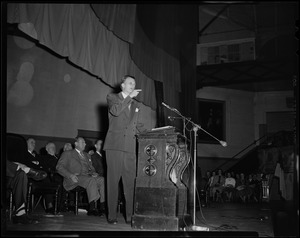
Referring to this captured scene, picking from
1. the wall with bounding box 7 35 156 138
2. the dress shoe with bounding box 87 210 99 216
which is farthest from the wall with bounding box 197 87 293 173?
the dress shoe with bounding box 87 210 99 216

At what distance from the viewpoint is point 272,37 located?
14445mm

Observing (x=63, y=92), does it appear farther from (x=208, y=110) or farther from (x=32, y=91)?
(x=208, y=110)

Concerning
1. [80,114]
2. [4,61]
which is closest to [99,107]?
[80,114]

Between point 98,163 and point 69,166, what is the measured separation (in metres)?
1.16

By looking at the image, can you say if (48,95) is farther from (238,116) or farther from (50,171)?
(238,116)

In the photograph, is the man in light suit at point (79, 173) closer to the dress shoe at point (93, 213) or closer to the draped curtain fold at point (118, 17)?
the dress shoe at point (93, 213)

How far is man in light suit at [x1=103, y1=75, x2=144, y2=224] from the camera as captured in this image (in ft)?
13.4

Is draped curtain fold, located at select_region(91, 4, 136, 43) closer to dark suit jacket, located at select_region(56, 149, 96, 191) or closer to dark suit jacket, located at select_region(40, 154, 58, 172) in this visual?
dark suit jacket, located at select_region(56, 149, 96, 191)

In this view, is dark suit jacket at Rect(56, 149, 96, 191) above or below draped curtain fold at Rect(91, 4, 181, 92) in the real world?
below

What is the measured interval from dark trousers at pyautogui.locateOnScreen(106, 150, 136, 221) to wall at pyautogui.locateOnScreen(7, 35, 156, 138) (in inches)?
217

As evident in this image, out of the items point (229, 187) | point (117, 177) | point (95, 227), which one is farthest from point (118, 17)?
point (229, 187)

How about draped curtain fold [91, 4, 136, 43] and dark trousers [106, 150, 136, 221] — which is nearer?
dark trousers [106, 150, 136, 221]

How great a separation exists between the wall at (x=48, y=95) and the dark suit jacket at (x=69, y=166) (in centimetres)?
357

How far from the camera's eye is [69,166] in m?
5.77
